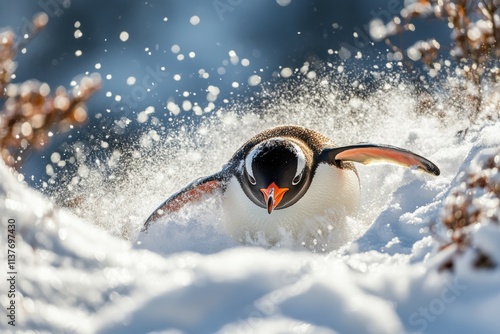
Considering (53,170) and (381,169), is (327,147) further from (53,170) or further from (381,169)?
(53,170)

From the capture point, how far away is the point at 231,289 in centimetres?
231

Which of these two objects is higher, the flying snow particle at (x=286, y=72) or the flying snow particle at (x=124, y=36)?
the flying snow particle at (x=124, y=36)

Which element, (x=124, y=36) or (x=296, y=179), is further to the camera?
(x=124, y=36)

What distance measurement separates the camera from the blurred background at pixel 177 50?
46.1 feet

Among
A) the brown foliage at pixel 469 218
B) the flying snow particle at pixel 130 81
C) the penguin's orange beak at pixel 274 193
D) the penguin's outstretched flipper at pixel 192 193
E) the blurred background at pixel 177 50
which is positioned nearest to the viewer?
the brown foliage at pixel 469 218

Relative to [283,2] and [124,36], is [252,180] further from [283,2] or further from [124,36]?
[283,2]

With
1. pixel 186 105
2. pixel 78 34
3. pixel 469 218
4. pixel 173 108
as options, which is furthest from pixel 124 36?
pixel 469 218

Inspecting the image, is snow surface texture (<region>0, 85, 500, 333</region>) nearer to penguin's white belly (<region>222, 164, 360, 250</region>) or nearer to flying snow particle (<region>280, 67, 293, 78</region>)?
penguin's white belly (<region>222, 164, 360, 250</region>)

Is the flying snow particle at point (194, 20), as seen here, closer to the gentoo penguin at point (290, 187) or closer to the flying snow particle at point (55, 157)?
the flying snow particle at point (55, 157)

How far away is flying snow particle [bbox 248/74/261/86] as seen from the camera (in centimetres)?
1468

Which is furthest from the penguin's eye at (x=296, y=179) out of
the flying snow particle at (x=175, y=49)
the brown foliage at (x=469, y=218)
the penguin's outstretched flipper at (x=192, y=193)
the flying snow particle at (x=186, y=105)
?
the flying snow particle at (x=175, y=49)

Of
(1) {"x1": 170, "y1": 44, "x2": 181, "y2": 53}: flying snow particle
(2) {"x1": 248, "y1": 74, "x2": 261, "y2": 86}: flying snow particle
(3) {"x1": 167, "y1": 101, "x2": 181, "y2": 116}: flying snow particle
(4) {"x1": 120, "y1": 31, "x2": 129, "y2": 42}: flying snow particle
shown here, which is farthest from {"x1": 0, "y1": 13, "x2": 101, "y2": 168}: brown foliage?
(1) {"x1": 170, "y1": 44, "x2": 181, "y2": 53}: flying snow particle

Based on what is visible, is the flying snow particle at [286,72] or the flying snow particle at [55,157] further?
the flying snow particle at [286,72]

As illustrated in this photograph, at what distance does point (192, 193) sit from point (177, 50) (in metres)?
12.5
